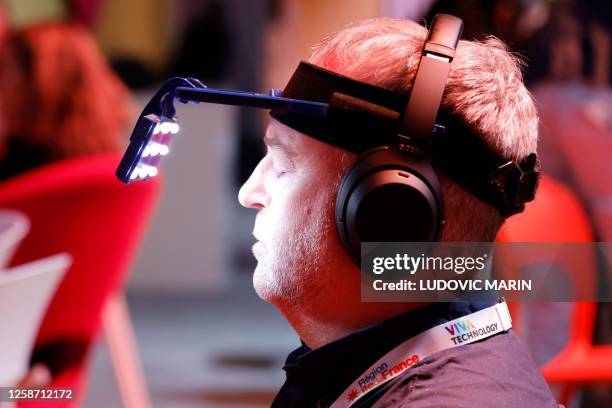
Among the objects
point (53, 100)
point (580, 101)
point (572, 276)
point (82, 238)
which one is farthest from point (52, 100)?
point (572, 276)

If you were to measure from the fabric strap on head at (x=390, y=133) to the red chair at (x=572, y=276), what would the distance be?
1.30 m

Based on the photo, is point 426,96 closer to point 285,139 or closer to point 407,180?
point 407,180

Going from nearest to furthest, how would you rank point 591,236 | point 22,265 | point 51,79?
point 591,236 < point 22,265 < point 51,79

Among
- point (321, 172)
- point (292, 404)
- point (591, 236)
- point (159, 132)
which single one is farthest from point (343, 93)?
point (591, 236)

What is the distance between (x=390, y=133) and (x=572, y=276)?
1.54m

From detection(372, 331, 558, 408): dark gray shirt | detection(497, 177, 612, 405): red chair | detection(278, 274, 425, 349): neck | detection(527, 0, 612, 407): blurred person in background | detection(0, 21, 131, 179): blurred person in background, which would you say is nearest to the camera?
detection(372, 331, 558, 408): dark gray shirt

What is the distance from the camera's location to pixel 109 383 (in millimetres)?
3863

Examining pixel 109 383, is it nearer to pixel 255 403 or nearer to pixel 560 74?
pixel 255 403

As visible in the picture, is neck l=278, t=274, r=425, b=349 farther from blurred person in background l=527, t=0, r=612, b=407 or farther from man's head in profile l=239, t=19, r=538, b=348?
blurred person in background l=527, t=0, r=612, b=407

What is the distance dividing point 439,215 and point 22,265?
2.07 m

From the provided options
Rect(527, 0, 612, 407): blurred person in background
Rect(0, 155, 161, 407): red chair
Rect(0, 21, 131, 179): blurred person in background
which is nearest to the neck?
Rect(0, 155, 161, 407): red chair

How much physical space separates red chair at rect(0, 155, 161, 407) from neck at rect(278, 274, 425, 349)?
5.20ft

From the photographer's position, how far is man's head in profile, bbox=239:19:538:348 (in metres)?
1.04

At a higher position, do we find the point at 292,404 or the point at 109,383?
the point at 292,404
